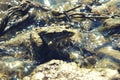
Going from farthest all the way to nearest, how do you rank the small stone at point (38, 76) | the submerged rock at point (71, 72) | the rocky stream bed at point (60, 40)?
the rocky stream bed at point (60, 40), the small stone at point (38, 76), the submerged rock at point (71, 72)

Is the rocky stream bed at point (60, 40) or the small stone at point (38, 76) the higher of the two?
the rocky stream bed at point (60, 40)

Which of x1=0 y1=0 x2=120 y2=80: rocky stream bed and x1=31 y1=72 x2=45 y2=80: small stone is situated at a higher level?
x1=0 y1=0 x2=120 y2=80: rocky stream bed

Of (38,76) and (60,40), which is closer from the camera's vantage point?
(38,76)

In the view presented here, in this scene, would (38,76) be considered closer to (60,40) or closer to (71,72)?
(71,72)

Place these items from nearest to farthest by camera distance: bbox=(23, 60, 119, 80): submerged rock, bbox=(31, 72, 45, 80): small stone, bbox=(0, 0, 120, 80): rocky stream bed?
bbox=(23, 60, 119, 80): submerged rock → bbox=(31, 72, 45, 80): small stone → bbox=(0, 0, 120, 80): rocky stream bed

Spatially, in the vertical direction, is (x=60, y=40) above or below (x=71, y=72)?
above

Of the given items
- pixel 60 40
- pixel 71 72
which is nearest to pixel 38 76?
pixel 71 72

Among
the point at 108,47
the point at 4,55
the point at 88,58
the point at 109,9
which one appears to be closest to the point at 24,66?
the point at 4,55

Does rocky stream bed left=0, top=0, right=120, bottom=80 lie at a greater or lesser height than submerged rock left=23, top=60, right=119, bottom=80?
greater

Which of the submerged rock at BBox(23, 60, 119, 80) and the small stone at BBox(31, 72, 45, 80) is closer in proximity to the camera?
the submerged rock at BBox(23, 60, 119, 80)

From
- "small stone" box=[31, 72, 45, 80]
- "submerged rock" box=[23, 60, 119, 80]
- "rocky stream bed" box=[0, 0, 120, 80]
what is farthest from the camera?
"rocky stream bed" box=[0, 0, 120, 80]
